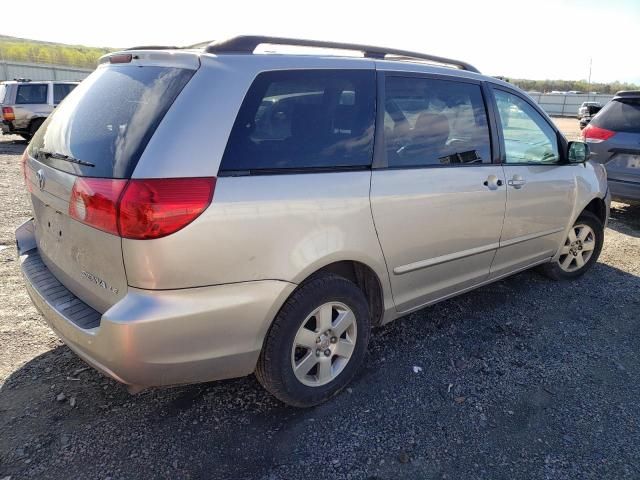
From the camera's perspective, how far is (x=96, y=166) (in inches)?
81.7

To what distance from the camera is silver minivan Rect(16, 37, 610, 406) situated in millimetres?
1972

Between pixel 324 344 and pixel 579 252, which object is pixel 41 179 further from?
pixel 579 252

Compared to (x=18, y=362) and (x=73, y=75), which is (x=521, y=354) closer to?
(x=18, y=362)

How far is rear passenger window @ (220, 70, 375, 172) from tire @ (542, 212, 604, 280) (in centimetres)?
273

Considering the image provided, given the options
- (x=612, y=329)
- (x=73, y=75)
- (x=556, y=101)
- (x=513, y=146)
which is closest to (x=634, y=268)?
(x=612, y=329)

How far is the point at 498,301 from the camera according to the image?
406cm

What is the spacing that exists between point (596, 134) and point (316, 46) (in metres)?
5.39

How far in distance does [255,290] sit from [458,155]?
1.71 metres

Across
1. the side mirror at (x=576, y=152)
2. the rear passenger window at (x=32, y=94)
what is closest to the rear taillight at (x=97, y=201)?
the side mirror at (x=576, y=152)

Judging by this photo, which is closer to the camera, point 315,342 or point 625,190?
point 315,342

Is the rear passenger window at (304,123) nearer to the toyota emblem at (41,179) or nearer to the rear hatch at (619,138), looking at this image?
the toyota emblem at (41,179)

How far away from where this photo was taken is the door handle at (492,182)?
3221 mm

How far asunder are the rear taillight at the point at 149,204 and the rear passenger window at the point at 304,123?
199 millimetres

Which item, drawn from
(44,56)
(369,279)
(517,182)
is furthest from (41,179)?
(44,56)
